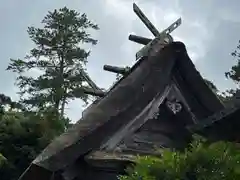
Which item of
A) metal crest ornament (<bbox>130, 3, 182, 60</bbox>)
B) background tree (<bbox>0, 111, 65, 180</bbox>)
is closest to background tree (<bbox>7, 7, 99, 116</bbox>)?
background tree (<bbox>0, 111, 65, 180</bbox>)

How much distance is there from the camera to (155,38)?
8.10 meters

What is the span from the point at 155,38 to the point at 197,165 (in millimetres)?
4225

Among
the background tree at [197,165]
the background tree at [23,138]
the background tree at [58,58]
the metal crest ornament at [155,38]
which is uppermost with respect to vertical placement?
the background tree at [58,58]

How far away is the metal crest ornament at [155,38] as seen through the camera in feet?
24.8

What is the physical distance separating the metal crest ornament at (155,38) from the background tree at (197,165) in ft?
10.9

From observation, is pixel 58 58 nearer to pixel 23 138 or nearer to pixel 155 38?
pixel 23 138

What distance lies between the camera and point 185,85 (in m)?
7.35

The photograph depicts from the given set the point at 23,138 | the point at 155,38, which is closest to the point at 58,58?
the point at 23,138

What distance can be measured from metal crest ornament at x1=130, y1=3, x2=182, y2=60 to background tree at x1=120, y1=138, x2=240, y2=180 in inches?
131

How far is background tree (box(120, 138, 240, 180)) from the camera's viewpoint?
399cm

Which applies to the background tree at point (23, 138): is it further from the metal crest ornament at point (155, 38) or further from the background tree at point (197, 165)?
the background tree at point (197, 165)

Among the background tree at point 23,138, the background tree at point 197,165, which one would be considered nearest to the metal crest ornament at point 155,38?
the background tree at point 197,165

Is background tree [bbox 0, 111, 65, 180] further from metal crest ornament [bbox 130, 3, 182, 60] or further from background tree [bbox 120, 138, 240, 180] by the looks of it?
background tree [bbox 120, 138, 240, 180]

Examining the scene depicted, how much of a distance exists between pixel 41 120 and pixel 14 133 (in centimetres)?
135
